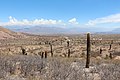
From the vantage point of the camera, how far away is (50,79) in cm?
988

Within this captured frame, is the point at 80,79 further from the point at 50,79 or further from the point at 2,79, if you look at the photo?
the point at 2,79

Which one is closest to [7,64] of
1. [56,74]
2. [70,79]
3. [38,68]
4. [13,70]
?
[13,70]

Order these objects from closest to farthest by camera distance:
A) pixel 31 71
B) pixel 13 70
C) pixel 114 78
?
pixel 114 78, pixel 31 71, pixel 13 70

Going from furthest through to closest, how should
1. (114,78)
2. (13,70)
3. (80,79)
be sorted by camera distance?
1. (13,70)
2. (114,78)
3. (80,79)

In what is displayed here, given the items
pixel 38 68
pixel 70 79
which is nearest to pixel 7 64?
pixel 38 68

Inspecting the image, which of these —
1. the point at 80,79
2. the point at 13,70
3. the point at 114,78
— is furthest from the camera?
the point at 13,70

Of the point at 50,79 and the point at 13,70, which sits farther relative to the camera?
the point at 13,70

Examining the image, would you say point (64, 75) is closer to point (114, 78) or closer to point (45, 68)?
point (114, 78)

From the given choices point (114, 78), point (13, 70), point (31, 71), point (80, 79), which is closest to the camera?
point (80, 79)

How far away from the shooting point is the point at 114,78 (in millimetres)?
10414

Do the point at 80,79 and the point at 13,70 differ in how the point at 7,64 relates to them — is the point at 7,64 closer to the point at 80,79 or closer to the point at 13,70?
the point at 13,70

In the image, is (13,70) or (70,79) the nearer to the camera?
(70,79)

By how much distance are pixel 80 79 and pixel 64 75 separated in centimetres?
105

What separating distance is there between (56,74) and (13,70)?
3.95m
